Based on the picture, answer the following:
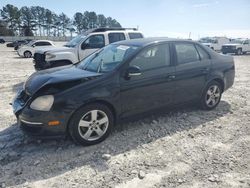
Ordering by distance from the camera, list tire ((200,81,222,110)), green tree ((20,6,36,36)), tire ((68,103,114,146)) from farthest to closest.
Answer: green tree ((20,6,36,36))
tire ((200,81,222,110))
tire ((68,103,114,146))

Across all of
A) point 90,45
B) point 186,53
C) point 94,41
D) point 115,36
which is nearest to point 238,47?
point 115,36

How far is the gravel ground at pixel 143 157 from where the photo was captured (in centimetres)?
311

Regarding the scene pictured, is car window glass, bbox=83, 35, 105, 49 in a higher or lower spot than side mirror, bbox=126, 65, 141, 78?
higher

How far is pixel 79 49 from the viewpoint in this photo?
8.98 metres

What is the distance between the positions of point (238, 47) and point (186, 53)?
22497 mm

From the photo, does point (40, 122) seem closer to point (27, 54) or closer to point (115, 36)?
point (115, 36)

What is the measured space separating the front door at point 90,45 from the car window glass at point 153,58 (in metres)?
4.93

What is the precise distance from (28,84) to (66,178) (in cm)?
182

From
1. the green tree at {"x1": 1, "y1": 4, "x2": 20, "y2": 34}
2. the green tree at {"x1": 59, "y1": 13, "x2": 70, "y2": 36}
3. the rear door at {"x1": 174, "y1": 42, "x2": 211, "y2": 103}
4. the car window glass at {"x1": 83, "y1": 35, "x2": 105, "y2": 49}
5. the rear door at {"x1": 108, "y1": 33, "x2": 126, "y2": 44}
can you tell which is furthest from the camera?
the green tree at {"x1": 59, "y1": 13, "x2": 70, "y2": 36}

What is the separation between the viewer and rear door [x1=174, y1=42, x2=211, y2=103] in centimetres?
479

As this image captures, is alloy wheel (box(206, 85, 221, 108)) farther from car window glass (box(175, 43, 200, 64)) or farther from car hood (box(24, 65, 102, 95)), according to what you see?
car hood (box(24, 65, 102, 95))

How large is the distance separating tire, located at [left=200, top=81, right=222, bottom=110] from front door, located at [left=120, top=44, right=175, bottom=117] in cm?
106

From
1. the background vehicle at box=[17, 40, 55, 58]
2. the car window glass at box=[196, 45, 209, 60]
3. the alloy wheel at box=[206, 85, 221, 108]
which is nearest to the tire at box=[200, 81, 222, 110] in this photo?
the alloy wheel at box=[206, 85, 221, 108]

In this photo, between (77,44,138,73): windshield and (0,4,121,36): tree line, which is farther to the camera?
(0,4,121,36): tree line
